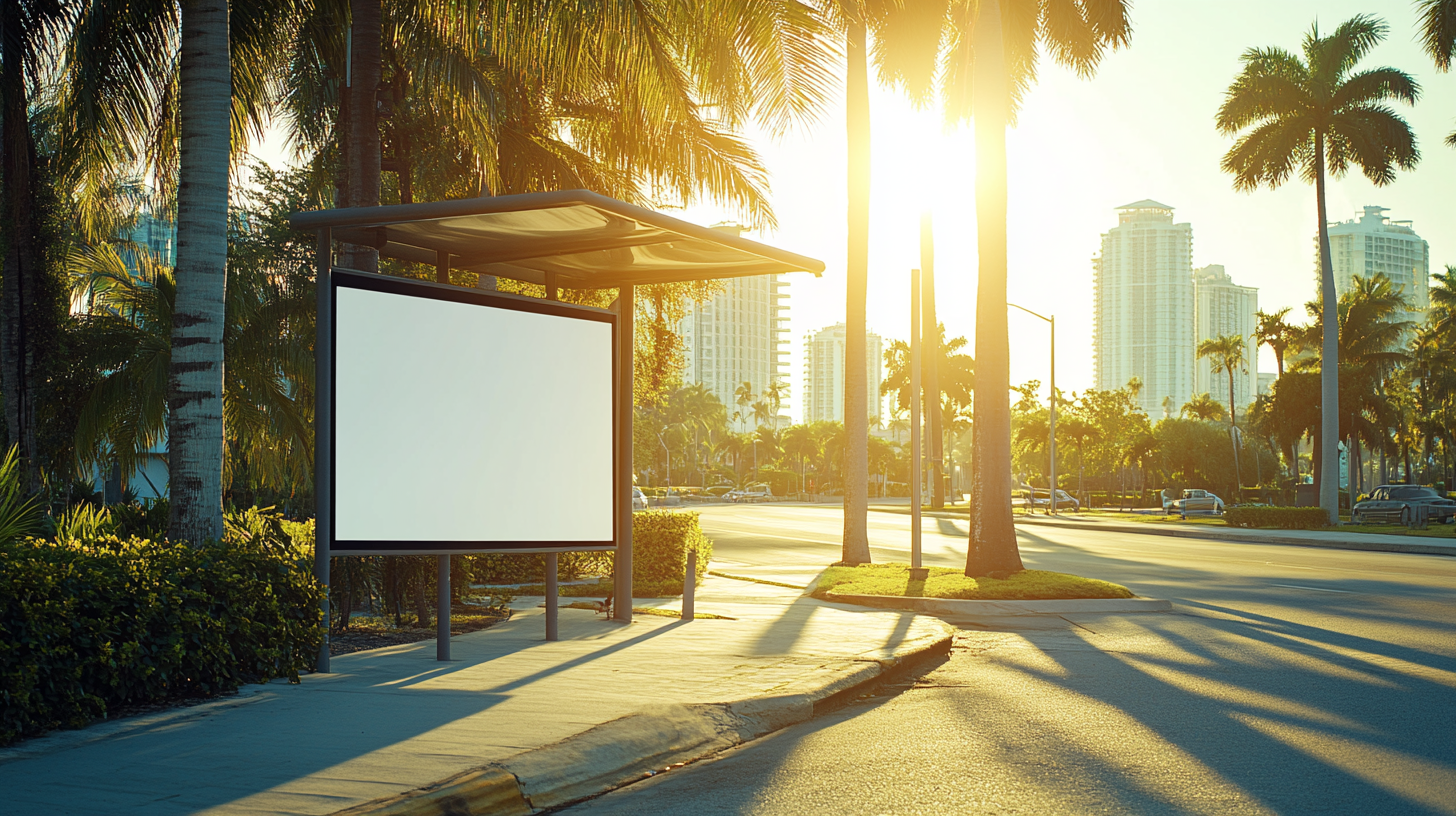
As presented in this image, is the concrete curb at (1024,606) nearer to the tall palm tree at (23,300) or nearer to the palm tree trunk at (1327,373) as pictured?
the tall palm tree at (23,300)

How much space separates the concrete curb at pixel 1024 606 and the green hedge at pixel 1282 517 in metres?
27.9

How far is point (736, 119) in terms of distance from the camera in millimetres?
15109

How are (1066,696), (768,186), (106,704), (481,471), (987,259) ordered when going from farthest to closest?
(768,186) < (987,259) < (481,471) < (1066,696) < (106,704)

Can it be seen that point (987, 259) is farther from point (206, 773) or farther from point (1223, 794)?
point (206, 773)

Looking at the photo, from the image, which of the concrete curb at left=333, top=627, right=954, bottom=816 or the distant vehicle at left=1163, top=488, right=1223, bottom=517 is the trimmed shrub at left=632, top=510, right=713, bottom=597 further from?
the distant vehicle at left=1163, top=488, right=1223, bottom=517

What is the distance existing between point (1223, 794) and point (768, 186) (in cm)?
1467

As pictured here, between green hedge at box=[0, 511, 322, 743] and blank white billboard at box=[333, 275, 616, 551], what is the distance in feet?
3.20

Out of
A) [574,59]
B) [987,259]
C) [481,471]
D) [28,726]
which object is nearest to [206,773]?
[28,726]

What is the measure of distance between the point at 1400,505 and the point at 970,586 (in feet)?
112

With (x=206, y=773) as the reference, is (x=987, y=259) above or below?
above

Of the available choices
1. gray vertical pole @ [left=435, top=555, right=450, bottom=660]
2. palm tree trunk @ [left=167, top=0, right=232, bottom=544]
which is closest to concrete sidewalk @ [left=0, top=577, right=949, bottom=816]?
gray vertical pole @ [left=435, top=555, right=450, bottom=660]

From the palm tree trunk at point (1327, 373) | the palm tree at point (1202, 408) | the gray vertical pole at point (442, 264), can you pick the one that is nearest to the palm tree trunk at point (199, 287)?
the gray vertical pole at point (442, 264)

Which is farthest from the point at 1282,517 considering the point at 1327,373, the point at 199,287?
the point at 199,287

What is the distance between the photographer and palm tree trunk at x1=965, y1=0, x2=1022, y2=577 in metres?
17.2
